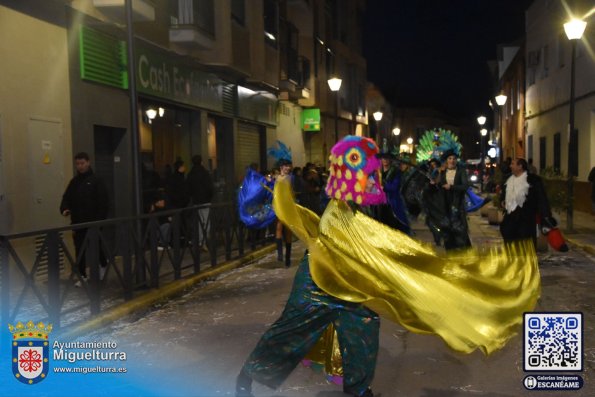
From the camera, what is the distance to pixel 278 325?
419cm

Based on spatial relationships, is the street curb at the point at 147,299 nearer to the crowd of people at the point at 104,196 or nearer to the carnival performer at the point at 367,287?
the crowd of people at the point at 104,196

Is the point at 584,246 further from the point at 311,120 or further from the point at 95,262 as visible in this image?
the point at 311,120

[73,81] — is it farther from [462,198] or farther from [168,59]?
[462,198]

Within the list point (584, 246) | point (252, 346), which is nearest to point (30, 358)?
point (252, 346)

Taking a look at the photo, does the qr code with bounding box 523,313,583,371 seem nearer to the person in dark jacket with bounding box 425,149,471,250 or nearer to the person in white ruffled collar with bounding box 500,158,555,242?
the person in dark jacket with bounding box 425,149,471,250

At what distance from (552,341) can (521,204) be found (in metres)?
4.57

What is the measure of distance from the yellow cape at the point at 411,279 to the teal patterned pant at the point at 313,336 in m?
0.15

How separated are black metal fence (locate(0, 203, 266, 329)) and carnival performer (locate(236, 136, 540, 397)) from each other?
9.92ft

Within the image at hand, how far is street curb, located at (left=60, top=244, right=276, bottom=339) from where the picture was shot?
688 cm

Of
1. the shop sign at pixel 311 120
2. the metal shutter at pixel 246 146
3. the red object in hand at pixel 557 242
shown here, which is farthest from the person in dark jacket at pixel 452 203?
the shop sign at pixel 311 120

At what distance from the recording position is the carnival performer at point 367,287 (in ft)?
12.9

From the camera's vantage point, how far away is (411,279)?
13.0ft

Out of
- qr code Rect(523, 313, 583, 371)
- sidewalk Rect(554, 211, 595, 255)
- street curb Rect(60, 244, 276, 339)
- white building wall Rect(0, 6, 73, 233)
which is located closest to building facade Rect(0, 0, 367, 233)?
white building wall Rect(0, 6, 73, 233)

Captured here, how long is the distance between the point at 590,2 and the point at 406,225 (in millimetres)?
17436
